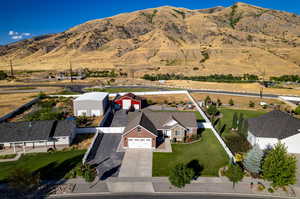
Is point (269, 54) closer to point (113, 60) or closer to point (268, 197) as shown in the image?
point (113, 60)

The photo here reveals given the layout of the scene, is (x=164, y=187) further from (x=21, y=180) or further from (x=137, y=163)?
(x=21, y=180)

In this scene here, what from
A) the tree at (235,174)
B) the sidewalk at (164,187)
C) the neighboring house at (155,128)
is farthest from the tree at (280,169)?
the neighboring house at (155,128)

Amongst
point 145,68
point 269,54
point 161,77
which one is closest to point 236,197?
point 161,77

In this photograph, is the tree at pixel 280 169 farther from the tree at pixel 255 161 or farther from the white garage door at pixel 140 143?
the white garage door at pixel 140 143

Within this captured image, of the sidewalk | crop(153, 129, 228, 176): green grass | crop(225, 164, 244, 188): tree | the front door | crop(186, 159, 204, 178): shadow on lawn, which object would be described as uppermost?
the front door

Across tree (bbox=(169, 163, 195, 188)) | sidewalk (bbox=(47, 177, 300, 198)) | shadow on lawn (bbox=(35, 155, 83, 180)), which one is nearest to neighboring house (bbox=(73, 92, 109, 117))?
shadow on lawn (bbox=(35, 155, 83, 180))

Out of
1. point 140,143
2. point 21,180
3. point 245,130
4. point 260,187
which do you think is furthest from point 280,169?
point 21,180

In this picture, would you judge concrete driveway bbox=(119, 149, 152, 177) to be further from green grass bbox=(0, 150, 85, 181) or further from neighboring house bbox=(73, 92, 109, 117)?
neighboring house bbox=(73, 92, 109, 117)
